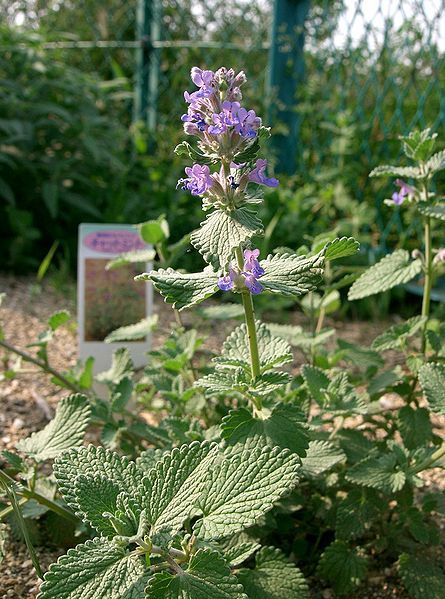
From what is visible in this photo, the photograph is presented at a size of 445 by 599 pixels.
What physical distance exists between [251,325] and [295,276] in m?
0.12

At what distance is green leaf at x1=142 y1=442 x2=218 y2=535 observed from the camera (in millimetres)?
1042

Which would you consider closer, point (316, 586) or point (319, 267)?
point (319, 267)

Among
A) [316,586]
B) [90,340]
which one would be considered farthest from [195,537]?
[90,340]

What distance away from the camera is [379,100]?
3648 mm

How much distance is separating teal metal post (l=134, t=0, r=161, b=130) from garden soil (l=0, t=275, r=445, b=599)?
1.79m

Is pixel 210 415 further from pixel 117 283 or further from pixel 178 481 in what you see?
pixel 178 481

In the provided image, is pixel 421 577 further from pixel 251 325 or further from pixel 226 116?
pixel 226 116

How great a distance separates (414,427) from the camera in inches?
63.0

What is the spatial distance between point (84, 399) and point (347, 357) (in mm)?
657

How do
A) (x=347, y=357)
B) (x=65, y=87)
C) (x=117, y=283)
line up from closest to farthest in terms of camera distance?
(x=347, y=357) → (x=117, y=283) → (x=65, y=87)

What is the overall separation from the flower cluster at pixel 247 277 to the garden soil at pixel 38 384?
0.74m

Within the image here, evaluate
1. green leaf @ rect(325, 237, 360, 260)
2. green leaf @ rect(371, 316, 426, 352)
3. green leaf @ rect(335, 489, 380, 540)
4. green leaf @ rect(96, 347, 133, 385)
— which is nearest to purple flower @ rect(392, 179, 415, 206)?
green leaf @ rect(371, 316, 426, 352)

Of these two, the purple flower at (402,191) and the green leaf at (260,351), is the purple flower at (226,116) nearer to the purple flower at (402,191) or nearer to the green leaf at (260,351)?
the green leaf at (260,351)

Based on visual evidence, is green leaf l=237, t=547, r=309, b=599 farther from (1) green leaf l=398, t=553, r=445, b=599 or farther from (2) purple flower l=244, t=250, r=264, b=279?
(2) purple flower l=244, t=250, r=264, b=279
